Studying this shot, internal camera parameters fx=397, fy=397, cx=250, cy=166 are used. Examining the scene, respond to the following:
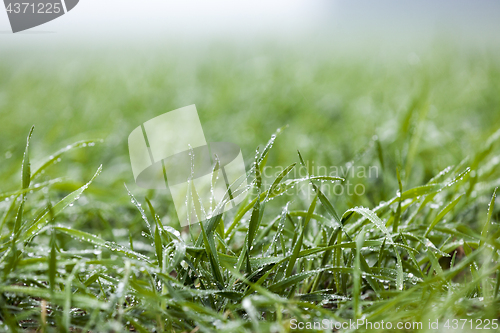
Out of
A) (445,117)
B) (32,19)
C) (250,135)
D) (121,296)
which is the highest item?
(32,19)

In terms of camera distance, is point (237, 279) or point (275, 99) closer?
point (237, 279)

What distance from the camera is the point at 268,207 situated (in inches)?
52.0

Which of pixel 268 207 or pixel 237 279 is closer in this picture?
pixel 237 279

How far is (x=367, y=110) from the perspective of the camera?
7.06ft

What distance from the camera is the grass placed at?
67cm

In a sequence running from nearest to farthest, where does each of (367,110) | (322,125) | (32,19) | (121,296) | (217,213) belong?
(121,296)
(217,213)
(32,19)
(322,125)
(367,110)

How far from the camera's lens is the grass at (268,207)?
669 mm

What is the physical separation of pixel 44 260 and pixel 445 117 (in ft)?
6.45

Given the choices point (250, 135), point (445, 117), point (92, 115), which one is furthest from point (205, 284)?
point (445, 117)

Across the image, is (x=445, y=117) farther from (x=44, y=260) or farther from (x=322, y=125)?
(x=44, y=260)

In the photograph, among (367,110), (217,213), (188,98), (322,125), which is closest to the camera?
(217,213)

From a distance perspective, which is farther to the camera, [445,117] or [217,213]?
[445,117]

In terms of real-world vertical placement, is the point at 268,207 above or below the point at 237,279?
below

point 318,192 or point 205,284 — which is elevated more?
point 318,192
